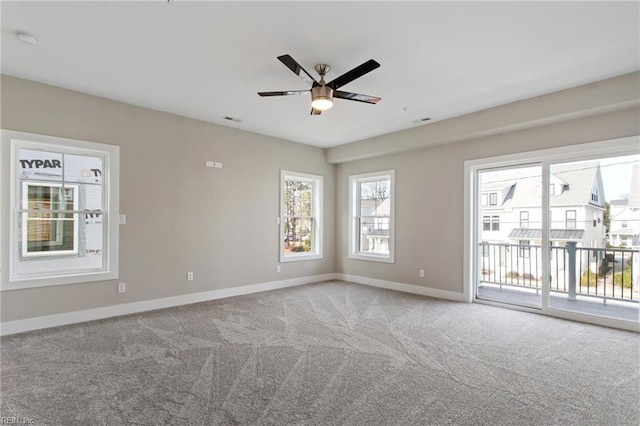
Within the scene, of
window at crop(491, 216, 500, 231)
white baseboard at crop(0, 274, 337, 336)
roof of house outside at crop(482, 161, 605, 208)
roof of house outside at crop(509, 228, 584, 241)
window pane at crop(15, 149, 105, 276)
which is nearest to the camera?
white baseboard at crop(0, 274, 337, 336)

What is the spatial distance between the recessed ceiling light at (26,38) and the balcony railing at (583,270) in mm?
6018

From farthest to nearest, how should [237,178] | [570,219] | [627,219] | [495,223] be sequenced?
[237,178] → [495,223] → [570,219] → [627,219]

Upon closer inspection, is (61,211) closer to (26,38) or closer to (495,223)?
(26,38)

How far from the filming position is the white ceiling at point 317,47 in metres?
2.46

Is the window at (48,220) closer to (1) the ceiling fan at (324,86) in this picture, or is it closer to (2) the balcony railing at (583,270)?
(1) the ceiling fan at (324,86)

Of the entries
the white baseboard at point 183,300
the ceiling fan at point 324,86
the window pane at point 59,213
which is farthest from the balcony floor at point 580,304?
the window pane at point 59,213

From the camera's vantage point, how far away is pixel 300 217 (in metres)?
6.70

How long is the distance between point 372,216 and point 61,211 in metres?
4.99

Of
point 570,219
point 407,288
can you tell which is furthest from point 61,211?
point 570,219

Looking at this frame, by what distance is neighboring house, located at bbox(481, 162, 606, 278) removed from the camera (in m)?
4.14

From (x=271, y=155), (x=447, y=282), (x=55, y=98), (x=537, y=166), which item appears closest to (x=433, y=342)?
(x=447, y=282)

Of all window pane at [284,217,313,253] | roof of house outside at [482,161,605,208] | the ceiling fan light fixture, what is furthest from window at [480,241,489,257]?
the ceiling fan light fixture

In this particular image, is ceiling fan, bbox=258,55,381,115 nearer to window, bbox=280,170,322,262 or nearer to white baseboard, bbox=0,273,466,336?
window, bbox=280,170,322,262

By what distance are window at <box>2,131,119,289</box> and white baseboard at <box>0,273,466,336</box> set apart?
16.3 inches
